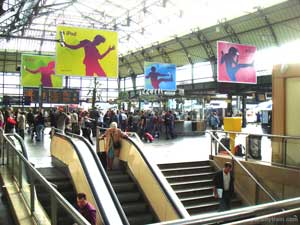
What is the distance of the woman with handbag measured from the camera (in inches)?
402

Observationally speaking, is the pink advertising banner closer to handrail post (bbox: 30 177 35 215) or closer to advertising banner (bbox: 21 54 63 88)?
handrail post (bbox: 30 177 35 215)

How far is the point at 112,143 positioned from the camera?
10.2 m

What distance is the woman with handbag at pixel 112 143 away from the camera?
10.2 metres

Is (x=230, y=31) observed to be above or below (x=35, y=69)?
→ above

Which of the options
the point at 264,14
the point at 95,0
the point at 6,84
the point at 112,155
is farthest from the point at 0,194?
the point at 6,84

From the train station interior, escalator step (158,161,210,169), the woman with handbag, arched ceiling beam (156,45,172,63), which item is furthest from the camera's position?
arched ceiling beam (156,45,172,63)

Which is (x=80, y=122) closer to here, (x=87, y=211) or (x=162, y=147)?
(x=162, y=147)

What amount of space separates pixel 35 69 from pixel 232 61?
11.2 m

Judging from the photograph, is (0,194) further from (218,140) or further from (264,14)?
(264,14)

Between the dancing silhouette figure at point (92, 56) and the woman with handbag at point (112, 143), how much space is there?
9.37 ft

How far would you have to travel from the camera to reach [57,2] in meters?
32.3

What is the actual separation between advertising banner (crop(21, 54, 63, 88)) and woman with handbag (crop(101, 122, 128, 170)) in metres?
11.3

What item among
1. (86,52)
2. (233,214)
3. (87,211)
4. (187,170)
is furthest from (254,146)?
(233,214)

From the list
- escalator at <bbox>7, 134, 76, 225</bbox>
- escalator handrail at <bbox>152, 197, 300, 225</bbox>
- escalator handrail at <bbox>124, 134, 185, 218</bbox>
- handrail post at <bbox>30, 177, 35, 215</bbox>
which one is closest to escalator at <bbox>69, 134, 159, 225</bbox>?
escalator handrail at <bbox>124, 134, 185, 218</bbox>
